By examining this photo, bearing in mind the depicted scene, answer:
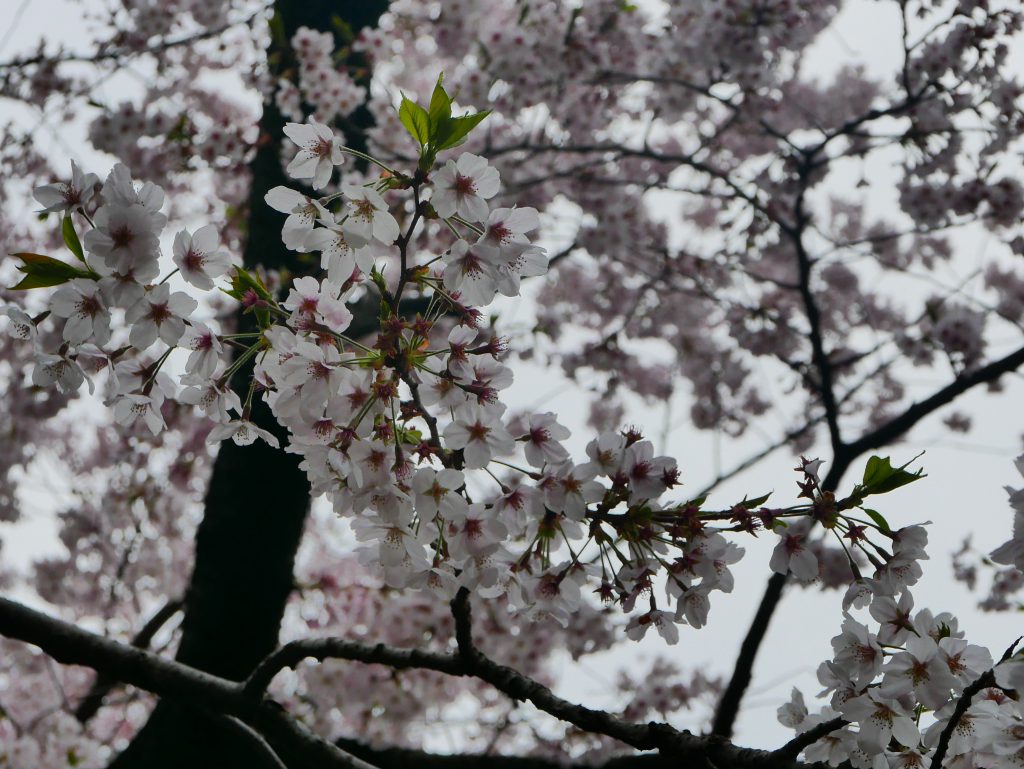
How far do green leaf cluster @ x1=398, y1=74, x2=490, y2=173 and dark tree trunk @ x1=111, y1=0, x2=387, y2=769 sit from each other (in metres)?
2.22

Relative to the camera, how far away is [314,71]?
4980 millimetres

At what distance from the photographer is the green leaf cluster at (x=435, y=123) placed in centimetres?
160

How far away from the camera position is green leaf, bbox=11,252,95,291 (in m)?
1.56

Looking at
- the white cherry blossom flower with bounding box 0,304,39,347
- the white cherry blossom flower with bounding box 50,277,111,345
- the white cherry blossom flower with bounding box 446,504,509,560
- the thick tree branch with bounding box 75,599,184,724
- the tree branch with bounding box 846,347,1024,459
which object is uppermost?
the tree branch with bounding box 846,347,1024,459

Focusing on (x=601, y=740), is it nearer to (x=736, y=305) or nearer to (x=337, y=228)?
(x=736, y=305)

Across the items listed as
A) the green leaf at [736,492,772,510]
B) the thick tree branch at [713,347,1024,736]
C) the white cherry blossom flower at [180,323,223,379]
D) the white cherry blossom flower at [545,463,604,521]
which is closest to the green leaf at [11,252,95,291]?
the white cherry blossom flower at [180,323,223,379]

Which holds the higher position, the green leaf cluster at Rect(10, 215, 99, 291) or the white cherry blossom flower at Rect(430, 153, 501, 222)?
the white cherry blossom flower at Rect(430, 153, 501, 222)

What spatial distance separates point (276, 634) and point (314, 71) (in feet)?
10.1

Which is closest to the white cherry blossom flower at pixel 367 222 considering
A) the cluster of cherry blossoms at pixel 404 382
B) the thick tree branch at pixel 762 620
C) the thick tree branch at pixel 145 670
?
the cluster of cherry blossoms at pixel 404 382

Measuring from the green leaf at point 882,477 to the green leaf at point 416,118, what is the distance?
3.35 feet

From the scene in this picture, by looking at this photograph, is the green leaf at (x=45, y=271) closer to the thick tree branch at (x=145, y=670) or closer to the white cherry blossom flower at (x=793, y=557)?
the thick tree branch at (x=145, y=670)

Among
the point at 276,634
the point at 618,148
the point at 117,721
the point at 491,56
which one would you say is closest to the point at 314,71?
the point at 491,56

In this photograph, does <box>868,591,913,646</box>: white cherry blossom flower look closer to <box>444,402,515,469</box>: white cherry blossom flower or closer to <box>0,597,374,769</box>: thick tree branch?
<box>444,402,515,469</box>: white cherry blossom flower

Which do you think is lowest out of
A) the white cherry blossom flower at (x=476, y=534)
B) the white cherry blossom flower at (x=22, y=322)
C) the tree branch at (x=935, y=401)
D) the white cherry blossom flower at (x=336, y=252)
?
the white cherry blossom flower at (x=476, y=534)
